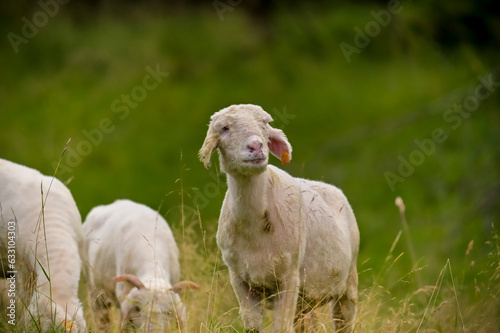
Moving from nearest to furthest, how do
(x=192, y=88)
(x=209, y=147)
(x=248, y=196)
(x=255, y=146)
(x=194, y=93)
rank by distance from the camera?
1. (x=255, y=146)
2. (x=209, y=147)
3. (x=248, y=196)
4. (x=194, y=93)
5. (x=192, y=88)

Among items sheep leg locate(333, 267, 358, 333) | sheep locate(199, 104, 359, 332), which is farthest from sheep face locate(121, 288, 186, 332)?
sheep locate(199, 104, 359, 332)

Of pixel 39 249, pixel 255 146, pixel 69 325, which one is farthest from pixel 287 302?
pixel 39 249

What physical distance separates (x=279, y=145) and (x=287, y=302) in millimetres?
954

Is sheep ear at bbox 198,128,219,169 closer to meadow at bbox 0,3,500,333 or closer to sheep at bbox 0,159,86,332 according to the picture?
sheep at bbox 0,159,86,332

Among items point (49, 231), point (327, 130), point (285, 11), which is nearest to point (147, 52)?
point (285, 11)

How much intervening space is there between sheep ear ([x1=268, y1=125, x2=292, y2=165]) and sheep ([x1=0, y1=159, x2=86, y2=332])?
1417mm

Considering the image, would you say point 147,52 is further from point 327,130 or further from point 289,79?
point 327,130

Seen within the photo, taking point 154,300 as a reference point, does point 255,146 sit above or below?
above

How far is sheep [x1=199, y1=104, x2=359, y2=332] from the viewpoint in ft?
16.5

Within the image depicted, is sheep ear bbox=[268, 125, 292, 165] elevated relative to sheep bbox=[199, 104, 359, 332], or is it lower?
elevated

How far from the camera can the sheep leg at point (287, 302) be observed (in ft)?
16.9

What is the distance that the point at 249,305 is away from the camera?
5344mm

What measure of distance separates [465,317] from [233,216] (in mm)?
1628

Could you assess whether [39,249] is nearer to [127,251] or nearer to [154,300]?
[154,300]
